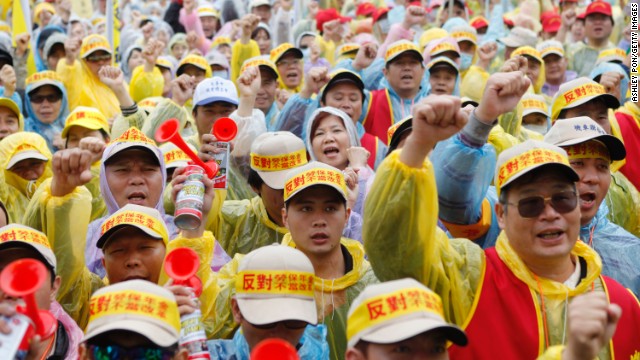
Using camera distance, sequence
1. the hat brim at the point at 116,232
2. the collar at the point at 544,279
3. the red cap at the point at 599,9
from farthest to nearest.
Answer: the red cap at the point at 599,9, the hat brim at the point at 116,232, the collar at the point at 544,279

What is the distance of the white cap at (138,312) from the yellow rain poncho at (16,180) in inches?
144

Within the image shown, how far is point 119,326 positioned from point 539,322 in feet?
5.17

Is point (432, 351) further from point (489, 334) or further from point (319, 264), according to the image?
point (319, 264)

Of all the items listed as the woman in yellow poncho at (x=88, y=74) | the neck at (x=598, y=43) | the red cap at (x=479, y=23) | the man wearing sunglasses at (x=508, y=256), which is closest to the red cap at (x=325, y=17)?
the red cap at (x=479, y=23)

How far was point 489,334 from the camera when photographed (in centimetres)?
390

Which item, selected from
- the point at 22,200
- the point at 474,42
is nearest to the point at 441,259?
the point at 22,200

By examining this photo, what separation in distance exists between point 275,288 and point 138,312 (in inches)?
29.1

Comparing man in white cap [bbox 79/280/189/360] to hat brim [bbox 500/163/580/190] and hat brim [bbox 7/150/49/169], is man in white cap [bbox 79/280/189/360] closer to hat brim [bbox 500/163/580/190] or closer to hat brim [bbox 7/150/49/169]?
Result: hat brim [bbox 500/163/580/190]

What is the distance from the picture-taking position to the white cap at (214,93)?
7.68 m

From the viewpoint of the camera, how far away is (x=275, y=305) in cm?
406

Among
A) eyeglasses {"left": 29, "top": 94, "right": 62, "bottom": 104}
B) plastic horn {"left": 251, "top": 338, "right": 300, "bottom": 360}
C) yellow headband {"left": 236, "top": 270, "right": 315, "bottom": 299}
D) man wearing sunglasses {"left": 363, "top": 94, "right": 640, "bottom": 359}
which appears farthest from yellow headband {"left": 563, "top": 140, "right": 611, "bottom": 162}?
eyeglasses {"left": 29, "top": 94, "right": 62, "bottom": 104}

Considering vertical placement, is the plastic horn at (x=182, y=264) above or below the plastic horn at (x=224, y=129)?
below

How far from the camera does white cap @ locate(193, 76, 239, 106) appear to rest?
25.2 ft

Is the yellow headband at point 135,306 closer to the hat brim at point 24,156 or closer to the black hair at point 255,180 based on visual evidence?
the black hair at point 255,180
